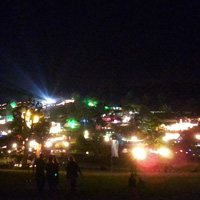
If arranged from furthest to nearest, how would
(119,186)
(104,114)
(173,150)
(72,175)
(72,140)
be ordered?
1. (104,114)
2. (72,140)
3. (173,150)
4. (119,186)
5. (72,175)

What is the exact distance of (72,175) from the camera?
9.98 m

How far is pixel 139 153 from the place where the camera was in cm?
3119

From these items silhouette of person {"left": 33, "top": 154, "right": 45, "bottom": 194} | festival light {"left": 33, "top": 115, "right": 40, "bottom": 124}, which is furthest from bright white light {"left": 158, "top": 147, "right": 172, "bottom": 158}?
silhouette of person {"left": 33, "top": 154, "right": 45, "bottom": 194}

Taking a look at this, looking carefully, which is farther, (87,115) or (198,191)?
(87,115)

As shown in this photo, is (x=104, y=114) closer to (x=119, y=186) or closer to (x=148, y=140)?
(x=148, y=140)

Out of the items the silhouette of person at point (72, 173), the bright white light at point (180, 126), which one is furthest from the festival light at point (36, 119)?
the bright white light at point (180, 126)

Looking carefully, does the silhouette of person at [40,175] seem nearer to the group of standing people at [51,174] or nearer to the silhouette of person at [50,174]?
the group of standing people at [51,174]

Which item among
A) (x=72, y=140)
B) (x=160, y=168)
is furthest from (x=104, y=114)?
(x=160, y=168)

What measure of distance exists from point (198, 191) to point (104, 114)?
42.7 metres

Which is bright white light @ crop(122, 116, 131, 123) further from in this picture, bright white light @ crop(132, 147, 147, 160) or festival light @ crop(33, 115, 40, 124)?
festival light @ crop(33, 115, 40, 124)

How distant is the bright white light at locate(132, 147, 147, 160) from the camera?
29.6 meters

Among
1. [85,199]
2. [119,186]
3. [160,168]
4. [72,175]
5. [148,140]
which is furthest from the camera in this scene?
[148,140]

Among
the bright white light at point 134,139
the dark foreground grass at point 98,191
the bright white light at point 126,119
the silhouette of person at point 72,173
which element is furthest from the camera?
the bright white light at point 126,119

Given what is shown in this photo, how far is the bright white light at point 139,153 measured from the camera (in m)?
29.6
